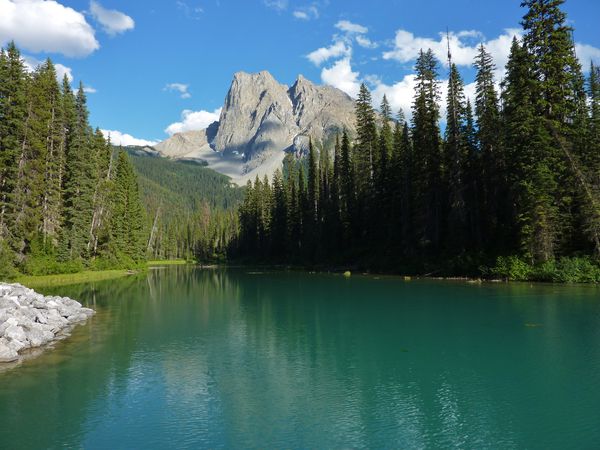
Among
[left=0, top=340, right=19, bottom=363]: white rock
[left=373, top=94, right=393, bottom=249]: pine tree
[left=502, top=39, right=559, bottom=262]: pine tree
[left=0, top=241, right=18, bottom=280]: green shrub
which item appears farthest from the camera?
[left=373, top=94, right=393, bottom=249]: pine tree

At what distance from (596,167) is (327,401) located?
127 ft

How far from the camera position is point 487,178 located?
53.2 metres

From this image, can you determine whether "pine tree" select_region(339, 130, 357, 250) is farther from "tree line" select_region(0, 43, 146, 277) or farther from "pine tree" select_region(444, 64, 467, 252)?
"tree line" select_region(0, 43, 146, 277)

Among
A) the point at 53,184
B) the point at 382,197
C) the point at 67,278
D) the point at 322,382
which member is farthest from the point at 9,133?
the point at 382,197

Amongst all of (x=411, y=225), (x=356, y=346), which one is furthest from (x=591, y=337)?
(x=411, y=225)

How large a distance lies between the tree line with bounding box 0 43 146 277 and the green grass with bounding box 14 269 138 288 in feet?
3.53

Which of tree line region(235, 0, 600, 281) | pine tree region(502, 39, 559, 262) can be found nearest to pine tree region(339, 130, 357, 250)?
tree line region(235, 0, 600, 281)

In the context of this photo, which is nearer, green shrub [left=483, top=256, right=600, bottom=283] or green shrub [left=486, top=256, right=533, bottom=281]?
green shrub [left=483, top=256, right=600, bottom=283]

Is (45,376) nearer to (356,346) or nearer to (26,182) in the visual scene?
(356,346)

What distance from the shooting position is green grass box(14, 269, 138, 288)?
1715 inches

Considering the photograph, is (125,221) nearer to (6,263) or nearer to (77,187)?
(77,187)

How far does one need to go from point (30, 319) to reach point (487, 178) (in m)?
47.9

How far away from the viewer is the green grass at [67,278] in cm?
4356

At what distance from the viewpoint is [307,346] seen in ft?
66.7
